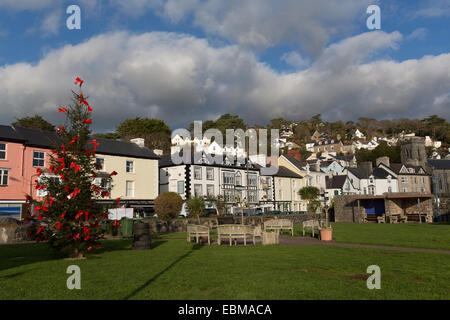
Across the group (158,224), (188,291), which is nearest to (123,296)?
(188,291)

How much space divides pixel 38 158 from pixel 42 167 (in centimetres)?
110

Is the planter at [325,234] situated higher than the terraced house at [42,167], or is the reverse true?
the terraced house at [42,167]

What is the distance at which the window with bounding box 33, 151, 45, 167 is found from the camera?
121ft

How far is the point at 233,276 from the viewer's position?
8.70m

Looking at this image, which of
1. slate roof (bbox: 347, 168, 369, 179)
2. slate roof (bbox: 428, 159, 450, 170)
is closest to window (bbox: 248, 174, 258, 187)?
slate roof (bbox: 347, 168, 369, 179)

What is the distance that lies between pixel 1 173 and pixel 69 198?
27.6m

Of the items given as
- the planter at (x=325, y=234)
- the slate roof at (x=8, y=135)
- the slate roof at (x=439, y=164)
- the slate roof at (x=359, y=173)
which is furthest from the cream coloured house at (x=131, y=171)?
the slate roof at (x=439, y=164)

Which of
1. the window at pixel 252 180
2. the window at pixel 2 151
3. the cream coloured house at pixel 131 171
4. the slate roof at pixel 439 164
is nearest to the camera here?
the window at pixel 2 151

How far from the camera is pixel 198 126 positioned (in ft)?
322

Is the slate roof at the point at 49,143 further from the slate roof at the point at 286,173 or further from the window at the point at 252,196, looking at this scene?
the slate roof at the point at 286,173

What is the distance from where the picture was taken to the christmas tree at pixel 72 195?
1233 centimetres

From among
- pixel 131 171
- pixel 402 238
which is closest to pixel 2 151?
pixel 131 171

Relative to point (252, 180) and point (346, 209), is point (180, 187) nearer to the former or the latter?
point (252, 180)

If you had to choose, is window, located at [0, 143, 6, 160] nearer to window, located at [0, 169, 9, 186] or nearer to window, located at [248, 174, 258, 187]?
window, located at [0, 169, 9, 186]
